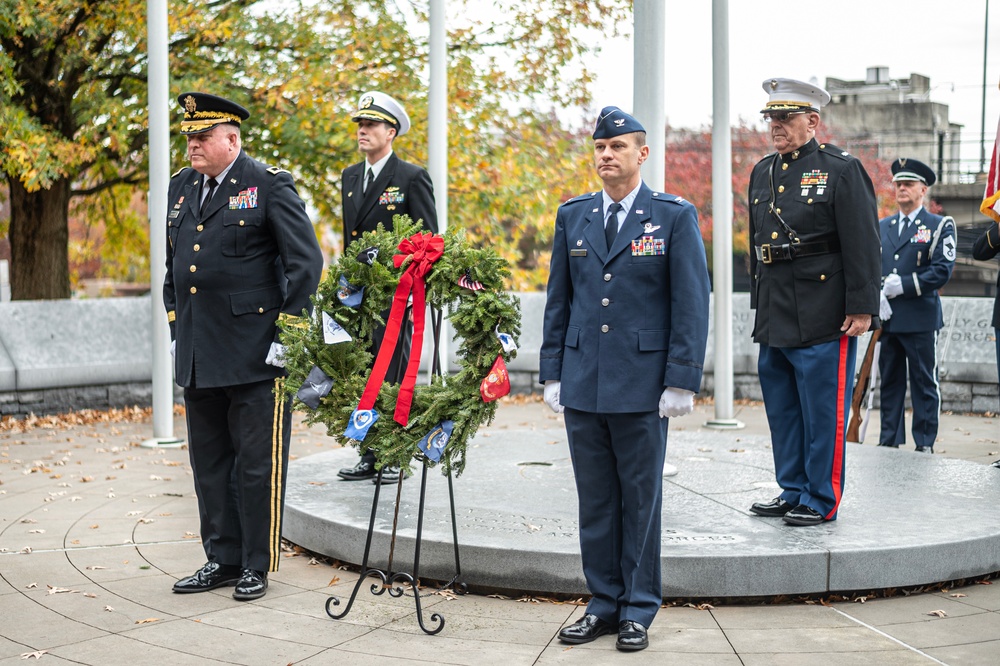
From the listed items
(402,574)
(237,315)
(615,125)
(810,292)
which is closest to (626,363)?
(615,125)

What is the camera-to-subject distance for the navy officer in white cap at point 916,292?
8633 mm

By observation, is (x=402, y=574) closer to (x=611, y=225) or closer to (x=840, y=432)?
(x=611, y=225)

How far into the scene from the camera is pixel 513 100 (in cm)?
1381

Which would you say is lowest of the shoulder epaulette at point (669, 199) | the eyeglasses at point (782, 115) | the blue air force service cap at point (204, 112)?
the shoulder epaulette at point (669, 199)

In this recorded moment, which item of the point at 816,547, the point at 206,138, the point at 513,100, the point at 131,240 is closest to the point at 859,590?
the point at 816,547

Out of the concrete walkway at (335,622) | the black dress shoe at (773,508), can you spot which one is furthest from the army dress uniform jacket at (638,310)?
the black dress shoe at (773,508)

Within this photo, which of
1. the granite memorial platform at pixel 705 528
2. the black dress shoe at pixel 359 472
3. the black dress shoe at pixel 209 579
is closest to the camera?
the granite memorial platform at pixel 705 528

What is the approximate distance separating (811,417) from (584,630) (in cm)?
191

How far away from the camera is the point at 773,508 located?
5727 millimetres

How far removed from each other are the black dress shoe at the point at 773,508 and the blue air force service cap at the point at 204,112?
3256 mm

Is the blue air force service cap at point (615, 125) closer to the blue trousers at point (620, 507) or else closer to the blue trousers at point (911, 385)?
the blue trousers at point (620, 507)

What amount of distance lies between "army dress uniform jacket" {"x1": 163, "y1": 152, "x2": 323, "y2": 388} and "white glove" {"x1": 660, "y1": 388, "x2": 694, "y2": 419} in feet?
5.71

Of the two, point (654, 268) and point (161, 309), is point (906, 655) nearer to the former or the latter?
point (654, 268)

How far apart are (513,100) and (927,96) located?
30.6m
